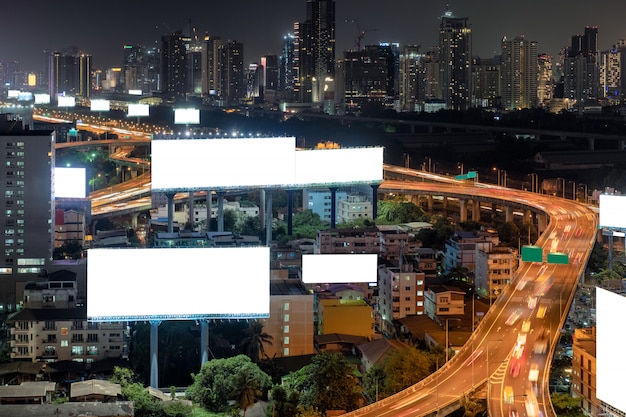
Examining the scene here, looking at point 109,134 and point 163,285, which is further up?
point 109,134

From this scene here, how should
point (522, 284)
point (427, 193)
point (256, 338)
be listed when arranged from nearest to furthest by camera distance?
point (256, 338), point (522, 284), point (427, 193)

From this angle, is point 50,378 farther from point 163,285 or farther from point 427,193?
point 427,193

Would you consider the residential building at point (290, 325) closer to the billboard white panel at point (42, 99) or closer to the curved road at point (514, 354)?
the curved road at point (514, 354)

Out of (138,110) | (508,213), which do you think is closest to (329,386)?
(508,213)

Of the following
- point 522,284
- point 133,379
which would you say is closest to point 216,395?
point 133,379

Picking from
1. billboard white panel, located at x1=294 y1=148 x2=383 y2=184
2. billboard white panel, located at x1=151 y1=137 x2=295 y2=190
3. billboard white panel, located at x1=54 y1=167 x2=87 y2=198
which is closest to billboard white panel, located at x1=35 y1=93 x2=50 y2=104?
billboard white panel, located at x1=54 y1=167 x2=87 y2=198

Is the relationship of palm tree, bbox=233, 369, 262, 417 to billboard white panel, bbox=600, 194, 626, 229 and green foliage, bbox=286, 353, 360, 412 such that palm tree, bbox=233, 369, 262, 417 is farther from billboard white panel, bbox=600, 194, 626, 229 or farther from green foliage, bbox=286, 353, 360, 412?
billboard white panel, bbox=600, 194, 626, 229

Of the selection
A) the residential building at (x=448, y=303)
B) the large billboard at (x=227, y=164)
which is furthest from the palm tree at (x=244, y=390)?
the large billboard at (x=227, y=164)
